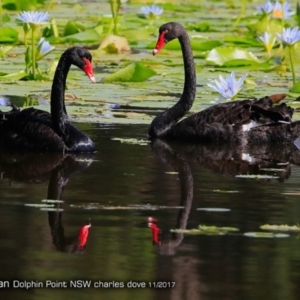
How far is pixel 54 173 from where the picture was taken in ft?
25.5

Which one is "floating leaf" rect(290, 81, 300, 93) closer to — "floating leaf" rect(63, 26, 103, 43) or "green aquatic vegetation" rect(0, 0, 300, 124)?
"green aquatic vegetation" rect(0, 0, 300, 124)

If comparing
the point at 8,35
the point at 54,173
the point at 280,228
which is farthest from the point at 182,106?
the point at 8,35

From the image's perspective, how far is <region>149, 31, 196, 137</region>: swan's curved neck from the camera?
9797 millimetres

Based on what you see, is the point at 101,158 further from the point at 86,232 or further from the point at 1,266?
the point at 1,266

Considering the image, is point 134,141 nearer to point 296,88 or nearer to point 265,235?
point 296,88

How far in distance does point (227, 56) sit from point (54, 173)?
6.72 m

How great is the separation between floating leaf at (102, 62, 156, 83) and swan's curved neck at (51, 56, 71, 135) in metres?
3.30

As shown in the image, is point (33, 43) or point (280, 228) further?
point (33, 43)

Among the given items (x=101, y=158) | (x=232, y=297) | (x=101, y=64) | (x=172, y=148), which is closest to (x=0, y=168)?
(x=101, y=158)

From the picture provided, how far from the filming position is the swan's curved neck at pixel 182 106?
32.1 ft

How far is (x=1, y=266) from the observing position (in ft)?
16.9

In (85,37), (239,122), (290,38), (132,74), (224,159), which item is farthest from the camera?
(85,37)

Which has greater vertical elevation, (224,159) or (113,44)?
(113,44)

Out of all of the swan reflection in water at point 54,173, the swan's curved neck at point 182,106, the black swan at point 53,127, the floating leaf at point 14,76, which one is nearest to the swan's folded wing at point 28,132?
the black swan at point 53,127
